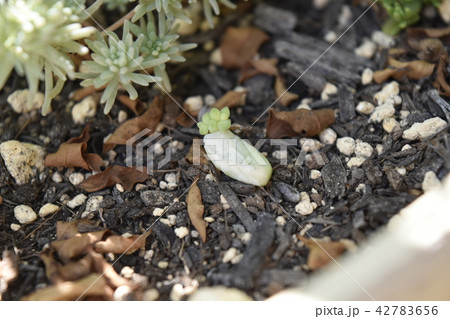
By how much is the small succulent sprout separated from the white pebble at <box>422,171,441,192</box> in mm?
448

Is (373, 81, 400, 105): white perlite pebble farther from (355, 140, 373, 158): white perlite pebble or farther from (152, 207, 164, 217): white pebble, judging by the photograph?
(152, 207, 164, 217): white pebble

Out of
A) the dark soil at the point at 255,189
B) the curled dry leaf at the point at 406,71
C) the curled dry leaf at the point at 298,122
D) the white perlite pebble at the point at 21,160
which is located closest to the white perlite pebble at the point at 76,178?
the dark soil at the point at 255,189

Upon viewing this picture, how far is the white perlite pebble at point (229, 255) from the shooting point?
4.40 feet

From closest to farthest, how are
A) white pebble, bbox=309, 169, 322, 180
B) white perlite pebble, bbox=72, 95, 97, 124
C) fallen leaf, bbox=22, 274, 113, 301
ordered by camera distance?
fallen leaf, bbox=22, 274, 113, 301
white pebble, bbox=309, 169, 322, 180
white perlite pebble, bbox=72, 95, 97, 124

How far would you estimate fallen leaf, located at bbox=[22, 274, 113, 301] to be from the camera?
122 centimetres

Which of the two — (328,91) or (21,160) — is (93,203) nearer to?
(21,160)

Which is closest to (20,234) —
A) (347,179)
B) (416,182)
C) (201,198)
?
(201,198)

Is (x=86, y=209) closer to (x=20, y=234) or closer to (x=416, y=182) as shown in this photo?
(x=20, y=234)

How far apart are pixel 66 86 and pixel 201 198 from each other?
0.74 m

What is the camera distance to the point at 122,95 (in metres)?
1.79

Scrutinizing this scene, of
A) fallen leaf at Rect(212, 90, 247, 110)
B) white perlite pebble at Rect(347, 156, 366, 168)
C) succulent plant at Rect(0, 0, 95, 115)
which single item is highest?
Answer: succulent plant at Rect(0, 0, 95, 115)

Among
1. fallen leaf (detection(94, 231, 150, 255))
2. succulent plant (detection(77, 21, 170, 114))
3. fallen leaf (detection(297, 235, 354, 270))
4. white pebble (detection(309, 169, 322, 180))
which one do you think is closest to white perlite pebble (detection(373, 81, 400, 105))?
white pebble (detection(309, 169, 322, 180))

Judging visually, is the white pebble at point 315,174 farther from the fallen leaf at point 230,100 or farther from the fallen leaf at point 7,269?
the fallen leaf at point 7,269

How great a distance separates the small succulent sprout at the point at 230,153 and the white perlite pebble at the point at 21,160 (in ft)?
1.93
